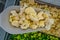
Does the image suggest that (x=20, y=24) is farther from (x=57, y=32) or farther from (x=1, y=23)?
(x=57, y=32)

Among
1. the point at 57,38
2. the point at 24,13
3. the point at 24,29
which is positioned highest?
the point at 24,13

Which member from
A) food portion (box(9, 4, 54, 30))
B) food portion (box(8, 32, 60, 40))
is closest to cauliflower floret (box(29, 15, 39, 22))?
food portion (box(9, 4, 54, 30))

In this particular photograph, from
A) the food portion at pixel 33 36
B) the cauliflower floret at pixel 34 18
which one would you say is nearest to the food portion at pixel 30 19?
the cauliflower floret at pixel 34 18

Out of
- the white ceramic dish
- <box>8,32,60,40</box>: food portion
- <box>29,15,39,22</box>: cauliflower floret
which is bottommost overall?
<box>8,32,60,40</box>: food portion

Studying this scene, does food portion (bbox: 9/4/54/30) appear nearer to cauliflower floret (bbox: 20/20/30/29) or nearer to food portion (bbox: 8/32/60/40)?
cauliflower floret (bbox: 20/20/30/29)

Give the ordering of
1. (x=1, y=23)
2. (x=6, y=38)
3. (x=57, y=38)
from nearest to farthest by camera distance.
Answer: (x=1, y=23) → (x=6, y=38) → (x=57, y=38)

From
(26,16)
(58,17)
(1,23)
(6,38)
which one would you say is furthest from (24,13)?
(58,17)

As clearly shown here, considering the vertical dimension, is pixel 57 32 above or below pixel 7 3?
below

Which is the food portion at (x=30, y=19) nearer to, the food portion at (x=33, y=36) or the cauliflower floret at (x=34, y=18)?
the cauliflower floret at (x=34, y=18)
